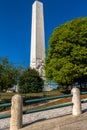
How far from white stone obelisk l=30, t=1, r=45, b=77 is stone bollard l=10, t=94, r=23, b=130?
3619cm

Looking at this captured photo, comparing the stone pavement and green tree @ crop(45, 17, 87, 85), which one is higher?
green tree @ crop(45, 17, 87, 85)

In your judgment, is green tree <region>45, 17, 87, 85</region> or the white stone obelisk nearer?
green tree <region>45, 17, 87, 85</region>

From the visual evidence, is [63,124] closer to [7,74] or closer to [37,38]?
[7,74]

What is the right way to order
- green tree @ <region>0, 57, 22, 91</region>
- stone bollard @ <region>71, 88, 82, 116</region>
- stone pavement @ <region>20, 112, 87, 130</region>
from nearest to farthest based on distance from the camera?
stone pavement @ <region>20, 112, 87, 130</region> → stone bollard @ <region>71, 88, 82, 116</region> → green tree @ <region>0, 57, 22, 91</region>

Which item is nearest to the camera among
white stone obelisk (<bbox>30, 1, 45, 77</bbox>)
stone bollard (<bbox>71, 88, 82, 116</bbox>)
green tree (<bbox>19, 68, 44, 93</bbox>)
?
stone bollard (<bbox>71, 88, 82, 116</bbox>)

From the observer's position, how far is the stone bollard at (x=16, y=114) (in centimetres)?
987

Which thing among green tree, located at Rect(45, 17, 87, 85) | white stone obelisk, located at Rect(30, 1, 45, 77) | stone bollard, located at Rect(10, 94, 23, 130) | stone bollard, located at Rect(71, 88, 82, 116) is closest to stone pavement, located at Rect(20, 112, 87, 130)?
stone bollard, located at Rect(10, 94, 23, 130)

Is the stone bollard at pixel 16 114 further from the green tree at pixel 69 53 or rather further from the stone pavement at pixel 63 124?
the green tree at pixel 69 53

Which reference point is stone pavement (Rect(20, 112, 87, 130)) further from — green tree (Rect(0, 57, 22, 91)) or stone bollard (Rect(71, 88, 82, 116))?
green tree (Rect(0, 57, 22, 91))

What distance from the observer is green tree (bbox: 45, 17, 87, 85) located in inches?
1206

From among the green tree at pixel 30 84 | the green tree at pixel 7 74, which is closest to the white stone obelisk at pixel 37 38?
the green tree at pixel 30 84

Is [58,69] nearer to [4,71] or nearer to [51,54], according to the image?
[51,54]

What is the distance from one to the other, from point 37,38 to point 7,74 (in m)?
23.4

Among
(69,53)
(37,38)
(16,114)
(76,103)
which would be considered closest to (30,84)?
(69,53)
